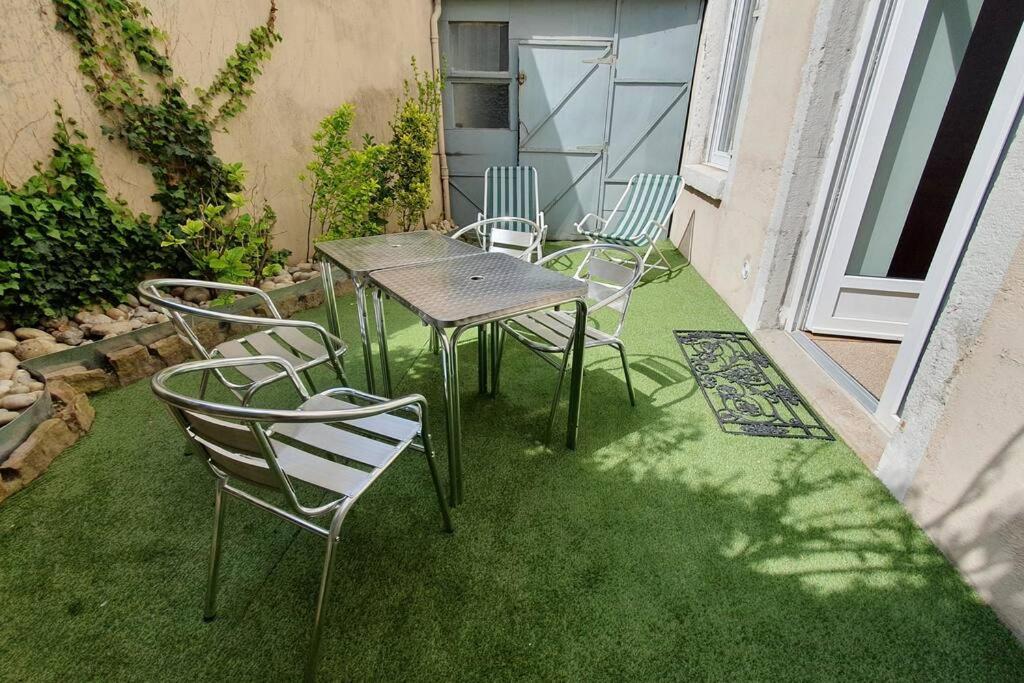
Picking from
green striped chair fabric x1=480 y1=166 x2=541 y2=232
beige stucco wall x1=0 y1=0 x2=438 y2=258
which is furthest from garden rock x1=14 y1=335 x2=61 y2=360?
green striped chair fabric x1=480 y1=166 x2=541 y2=232

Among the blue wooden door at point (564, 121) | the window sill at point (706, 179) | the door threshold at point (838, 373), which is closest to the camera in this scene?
the door threshold at point (838, 373)

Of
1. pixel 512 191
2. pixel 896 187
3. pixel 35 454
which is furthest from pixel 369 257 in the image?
pixel 512 191

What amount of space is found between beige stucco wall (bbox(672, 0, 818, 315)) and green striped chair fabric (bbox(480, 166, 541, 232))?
176 centimetres

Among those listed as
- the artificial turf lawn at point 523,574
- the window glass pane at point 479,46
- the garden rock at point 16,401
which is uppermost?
the window glass pane at point 479,46

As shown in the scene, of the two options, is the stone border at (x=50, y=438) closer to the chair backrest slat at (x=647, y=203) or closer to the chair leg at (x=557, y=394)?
the chair leg at (x=557, y=394)

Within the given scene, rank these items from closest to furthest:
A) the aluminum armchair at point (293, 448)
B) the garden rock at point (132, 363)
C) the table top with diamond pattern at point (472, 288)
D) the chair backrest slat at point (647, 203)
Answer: the aluminum armchair at point (293, 448), the table top with diamond pattern at point (472, 288), the garden rock at point (132, 363), the chair backrest slat at point (647, 203)

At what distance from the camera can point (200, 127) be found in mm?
3062

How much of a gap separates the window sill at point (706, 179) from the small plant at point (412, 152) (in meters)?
2.70

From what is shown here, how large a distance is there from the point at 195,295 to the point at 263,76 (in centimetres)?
175

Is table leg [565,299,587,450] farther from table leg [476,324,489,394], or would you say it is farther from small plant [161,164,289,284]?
small plant [161,164,289,284]

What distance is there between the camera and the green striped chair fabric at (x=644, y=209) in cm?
427

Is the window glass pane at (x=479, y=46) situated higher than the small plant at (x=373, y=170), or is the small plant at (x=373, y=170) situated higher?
the window glass pane at (x=479, y=46)

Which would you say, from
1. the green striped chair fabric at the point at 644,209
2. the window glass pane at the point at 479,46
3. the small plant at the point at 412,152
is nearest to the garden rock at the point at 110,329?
the small plant at the point at 412,152

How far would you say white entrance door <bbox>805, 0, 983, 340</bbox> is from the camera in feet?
7.77
